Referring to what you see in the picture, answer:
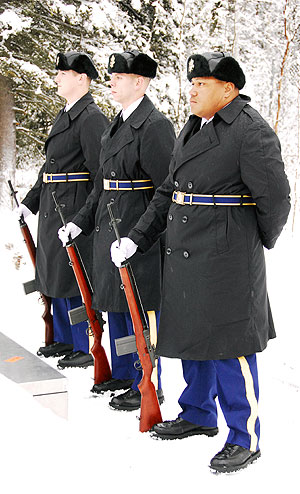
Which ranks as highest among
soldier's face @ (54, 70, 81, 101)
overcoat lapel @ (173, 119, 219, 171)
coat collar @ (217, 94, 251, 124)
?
soldier's face @ (54, 70, 81, 101)

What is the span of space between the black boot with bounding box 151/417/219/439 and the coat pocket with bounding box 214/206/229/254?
1.11 metres

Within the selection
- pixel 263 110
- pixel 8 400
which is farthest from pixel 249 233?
pixel 263 110

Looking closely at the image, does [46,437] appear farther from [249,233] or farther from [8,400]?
[249,233]

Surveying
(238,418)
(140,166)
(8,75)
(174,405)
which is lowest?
(174,405)

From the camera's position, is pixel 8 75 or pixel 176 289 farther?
pixel 8 75

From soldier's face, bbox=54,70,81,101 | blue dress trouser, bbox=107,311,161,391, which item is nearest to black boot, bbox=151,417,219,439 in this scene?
blue dress trouser, bbox=107,311,161,391

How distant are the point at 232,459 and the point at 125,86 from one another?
8.07 feet

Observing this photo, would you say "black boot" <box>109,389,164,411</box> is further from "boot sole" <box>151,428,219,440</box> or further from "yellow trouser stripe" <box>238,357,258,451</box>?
"yellow trouser stripe" <box>238,357,258,451</box>

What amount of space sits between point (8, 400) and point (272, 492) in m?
1.42

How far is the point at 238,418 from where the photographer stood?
389 cm

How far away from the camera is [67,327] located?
6250 millimetres

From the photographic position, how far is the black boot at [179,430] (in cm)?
426

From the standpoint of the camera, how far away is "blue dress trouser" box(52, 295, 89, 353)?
5.89m

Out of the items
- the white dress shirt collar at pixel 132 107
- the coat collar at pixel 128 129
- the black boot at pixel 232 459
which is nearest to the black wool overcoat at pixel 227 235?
the black boot at pixel 232 459
